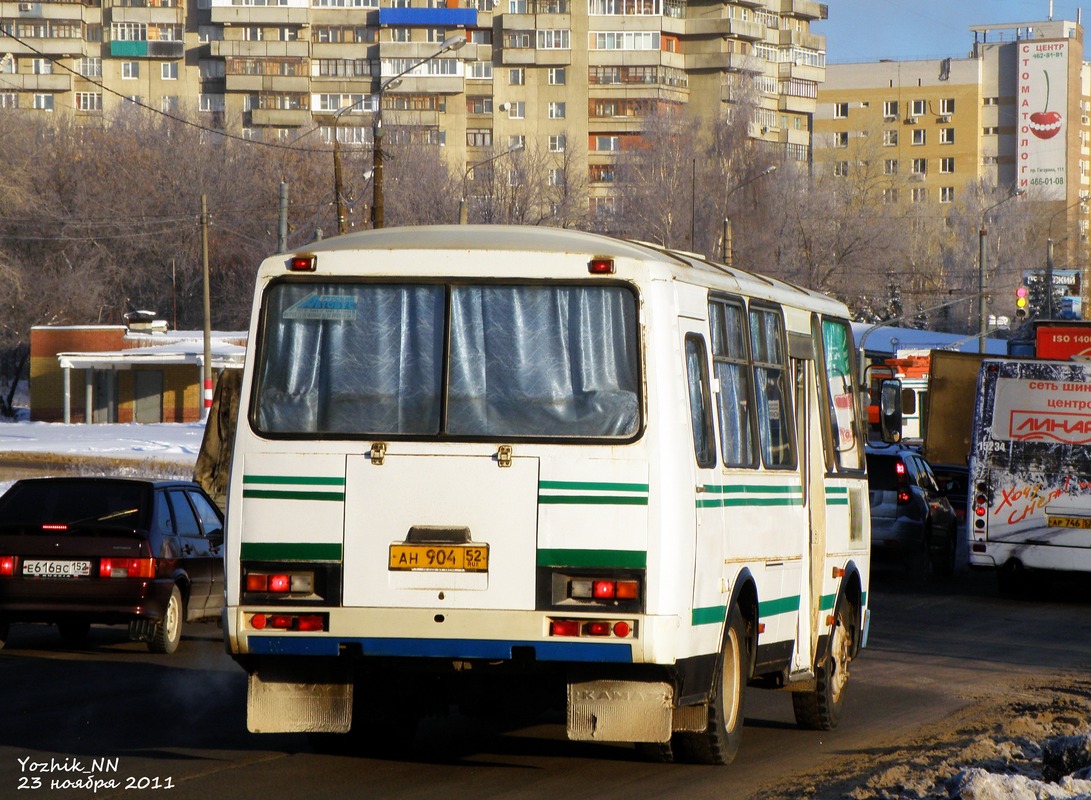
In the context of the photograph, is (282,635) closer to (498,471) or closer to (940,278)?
(498,471)

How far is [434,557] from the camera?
795cm

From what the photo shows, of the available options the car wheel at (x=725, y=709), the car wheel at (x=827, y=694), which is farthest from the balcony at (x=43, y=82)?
the car wheel at (x=725, y=709)

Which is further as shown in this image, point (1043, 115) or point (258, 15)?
point (1043, 115)

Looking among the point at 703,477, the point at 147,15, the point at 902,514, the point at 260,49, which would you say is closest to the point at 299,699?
the point at 703,477

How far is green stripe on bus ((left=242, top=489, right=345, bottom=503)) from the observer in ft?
26.4

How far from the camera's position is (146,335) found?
230ft

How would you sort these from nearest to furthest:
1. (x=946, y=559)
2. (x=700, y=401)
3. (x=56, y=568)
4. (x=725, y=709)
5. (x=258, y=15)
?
(x=700, y=401) → (x=725, y=709) → (x=56, y=568) → (x=946, y=559) → (x=258, y=15)

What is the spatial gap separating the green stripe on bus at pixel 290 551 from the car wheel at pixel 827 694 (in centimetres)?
376

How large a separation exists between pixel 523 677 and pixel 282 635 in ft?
3.71

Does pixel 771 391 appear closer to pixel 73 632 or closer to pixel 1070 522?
pixel 73 632

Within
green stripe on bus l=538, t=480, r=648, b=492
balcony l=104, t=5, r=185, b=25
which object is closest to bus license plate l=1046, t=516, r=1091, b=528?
green stripe on bus l=538, t=480, r=648, b=492

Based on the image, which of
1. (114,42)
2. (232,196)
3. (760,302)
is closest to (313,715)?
(760,302)

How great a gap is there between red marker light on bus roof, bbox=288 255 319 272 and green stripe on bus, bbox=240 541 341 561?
1331 millimetres

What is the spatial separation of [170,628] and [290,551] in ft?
22.2
